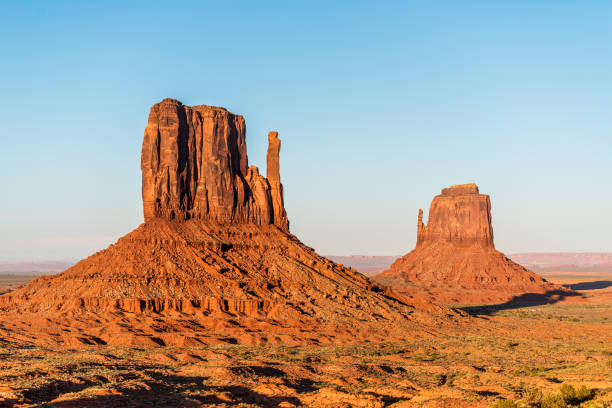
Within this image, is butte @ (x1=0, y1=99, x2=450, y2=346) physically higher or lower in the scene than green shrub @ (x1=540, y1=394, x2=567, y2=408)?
higher

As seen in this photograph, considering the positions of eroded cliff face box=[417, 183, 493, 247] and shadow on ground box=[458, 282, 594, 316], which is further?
eroded cliff face box=[417, 183, 493, 247]

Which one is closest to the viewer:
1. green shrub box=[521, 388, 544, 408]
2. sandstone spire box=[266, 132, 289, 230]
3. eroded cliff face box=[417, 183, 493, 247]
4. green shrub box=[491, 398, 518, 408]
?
green shrub box=[491, 398, 518, 408]

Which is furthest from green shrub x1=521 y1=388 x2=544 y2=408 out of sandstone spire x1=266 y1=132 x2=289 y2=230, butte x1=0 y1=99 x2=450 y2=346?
sandstone spire x1=266 y1=132 x2=289 y2=230

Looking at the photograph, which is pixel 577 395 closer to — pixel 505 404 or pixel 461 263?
pixel 505 404

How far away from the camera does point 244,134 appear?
81.1m

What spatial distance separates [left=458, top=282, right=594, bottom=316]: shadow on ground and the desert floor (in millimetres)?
41331

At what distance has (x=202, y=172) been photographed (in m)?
76.2

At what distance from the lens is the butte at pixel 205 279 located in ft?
181

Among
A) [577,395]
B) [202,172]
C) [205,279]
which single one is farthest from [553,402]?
[202,172]

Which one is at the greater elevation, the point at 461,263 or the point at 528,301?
the point at 461,263

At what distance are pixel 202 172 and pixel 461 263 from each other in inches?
3052

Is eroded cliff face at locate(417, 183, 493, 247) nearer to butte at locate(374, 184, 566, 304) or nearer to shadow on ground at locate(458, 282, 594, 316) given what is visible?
butte at locate(374, 184, 566, 304)

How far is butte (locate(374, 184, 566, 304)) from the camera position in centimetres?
12212

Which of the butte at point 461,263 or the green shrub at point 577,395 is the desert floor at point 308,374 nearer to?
the green shrub at point 577,395
